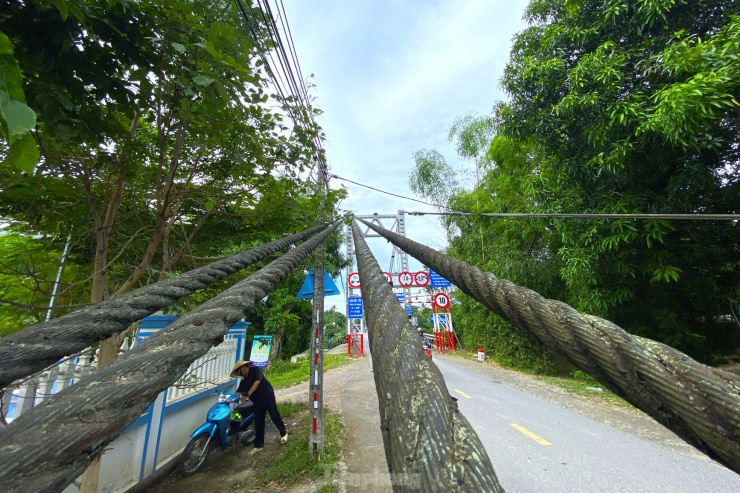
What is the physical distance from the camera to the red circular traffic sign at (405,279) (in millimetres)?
11791

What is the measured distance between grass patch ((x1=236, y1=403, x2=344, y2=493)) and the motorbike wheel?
0.62 metres

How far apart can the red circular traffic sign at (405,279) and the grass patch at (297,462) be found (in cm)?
706

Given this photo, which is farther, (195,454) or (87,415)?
(195,454)

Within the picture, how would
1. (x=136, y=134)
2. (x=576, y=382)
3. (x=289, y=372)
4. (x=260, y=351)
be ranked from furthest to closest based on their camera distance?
(x=289, y=372) → (x=576, y=382) → (x=260, y=351) → (x=136, y=134)

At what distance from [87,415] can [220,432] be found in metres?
4.49

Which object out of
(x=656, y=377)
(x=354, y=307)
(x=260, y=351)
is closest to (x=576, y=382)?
(x=260, y=351)

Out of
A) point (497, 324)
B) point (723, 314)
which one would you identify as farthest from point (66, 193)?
point (497, 324)

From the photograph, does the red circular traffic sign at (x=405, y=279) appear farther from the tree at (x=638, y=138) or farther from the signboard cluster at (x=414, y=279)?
the tree at (x=638, y=138)

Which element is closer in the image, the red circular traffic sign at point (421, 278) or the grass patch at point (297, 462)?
the grass patch at point (297, 462)

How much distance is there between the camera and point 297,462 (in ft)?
12.5

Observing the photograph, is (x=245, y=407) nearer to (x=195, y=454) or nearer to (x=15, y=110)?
(x=195, y=454)

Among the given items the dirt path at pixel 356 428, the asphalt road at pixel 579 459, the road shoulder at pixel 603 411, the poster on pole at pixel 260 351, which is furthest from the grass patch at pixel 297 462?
the road shoulder at pixel 603 411

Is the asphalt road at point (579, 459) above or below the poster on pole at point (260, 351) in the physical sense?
below

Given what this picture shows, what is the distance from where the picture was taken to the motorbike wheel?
147 inches
